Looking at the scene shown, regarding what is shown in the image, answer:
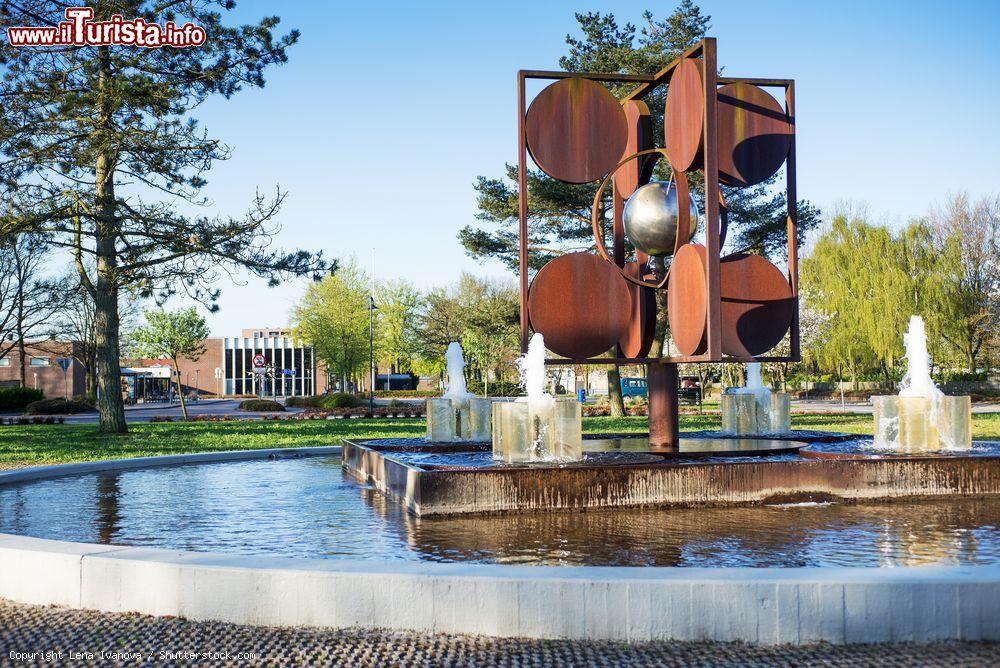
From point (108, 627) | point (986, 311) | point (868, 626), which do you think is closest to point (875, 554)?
point (868, 626)

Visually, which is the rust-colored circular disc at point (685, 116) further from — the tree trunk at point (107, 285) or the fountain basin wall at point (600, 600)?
the tree trunk at point (107, 285)

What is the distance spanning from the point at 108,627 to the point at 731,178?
8.27 meters

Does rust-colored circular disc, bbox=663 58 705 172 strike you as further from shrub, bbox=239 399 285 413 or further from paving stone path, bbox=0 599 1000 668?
shrub, bbox=239 399 285 413

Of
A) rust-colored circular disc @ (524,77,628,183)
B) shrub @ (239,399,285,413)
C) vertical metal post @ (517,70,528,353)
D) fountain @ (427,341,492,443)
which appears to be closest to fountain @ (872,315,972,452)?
vertical metal post @ (517,70,528,353)

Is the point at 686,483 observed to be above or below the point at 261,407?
above

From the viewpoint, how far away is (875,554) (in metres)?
6.00

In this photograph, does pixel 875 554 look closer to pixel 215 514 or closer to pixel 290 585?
pixel 290 585

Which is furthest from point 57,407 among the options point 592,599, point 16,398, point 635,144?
point 592,599

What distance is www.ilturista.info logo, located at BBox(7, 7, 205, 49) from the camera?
63.9ft

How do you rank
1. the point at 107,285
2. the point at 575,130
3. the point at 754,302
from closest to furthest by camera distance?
the point at 754,302, the point at 575,130, the point at 107,285

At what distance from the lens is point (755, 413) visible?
12672 millimetres

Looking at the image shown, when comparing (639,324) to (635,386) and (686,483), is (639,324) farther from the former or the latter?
(635,386)

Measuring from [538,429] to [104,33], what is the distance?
1692 cm

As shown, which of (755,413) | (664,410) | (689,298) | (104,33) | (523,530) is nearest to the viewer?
(523,530)
